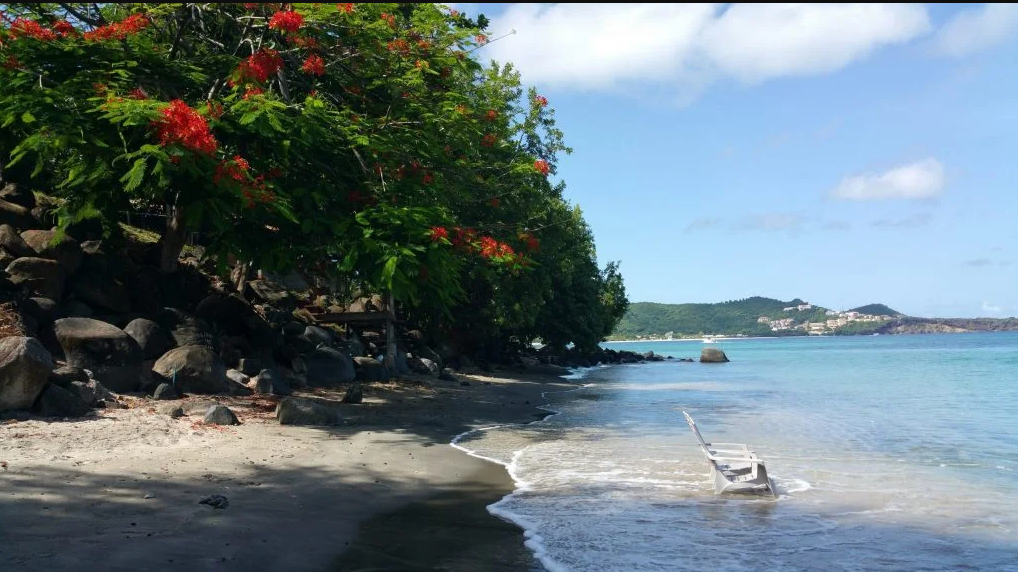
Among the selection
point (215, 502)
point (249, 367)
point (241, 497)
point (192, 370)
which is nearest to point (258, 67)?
point (192, 370)

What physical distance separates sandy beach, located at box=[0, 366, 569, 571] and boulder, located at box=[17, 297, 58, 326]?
9.30 feet

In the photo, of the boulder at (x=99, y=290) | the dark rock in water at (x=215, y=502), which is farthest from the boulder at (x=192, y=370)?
the dark rock in water at (x=215, y=502)

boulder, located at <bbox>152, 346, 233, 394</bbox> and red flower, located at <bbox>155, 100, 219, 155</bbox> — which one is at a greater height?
red flower, located at <bbox>155, 100, 219, 155</bbox>

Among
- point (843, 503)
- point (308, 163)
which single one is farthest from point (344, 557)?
point (308, 163)

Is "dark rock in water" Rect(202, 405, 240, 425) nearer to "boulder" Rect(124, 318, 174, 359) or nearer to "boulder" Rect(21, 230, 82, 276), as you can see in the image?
"boulder" Rect(124, 318, 174, 359)

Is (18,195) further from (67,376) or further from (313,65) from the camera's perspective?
(313,65)

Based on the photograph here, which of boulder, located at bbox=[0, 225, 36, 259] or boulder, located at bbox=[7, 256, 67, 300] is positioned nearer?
boulder, located at bbox=[7, 256, 67, 300]

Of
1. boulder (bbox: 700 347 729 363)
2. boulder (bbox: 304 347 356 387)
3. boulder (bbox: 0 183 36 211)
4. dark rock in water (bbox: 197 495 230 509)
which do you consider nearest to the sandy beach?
dark rock in water (bbox: 197 495 230 509)

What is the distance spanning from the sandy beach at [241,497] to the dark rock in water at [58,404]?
342 mm

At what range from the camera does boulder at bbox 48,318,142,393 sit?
13.1 meters

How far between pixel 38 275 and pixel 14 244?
3.48ft

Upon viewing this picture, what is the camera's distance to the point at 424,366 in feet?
89.1

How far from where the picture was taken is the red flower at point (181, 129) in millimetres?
11188

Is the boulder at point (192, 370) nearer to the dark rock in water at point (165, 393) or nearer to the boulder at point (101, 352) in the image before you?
the dark rock in water at point (165, 393)
